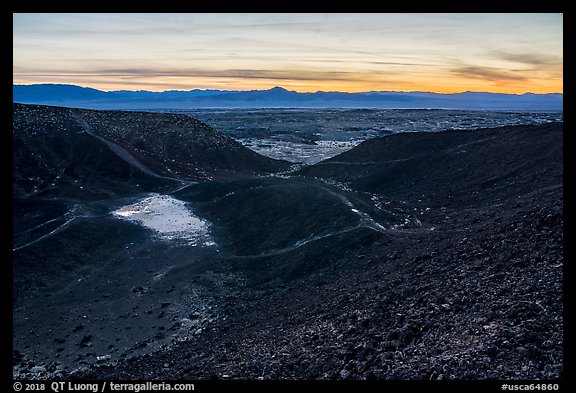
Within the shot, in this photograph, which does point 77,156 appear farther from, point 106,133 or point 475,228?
point 475,228

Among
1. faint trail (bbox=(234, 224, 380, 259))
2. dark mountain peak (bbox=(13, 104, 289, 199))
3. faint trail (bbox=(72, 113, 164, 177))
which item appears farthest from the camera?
faint trail (bbox=(72, 113, 164, 177))

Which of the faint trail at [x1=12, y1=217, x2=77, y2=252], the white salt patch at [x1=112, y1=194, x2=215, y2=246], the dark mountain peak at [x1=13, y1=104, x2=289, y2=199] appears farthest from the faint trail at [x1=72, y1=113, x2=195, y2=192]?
the faint trail at [x1=12, y1=217, x2=77, y2=252]

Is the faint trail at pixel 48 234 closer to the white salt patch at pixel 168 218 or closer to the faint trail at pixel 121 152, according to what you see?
the white salt patch at pixel 168 218

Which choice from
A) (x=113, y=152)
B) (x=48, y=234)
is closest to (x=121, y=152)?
(x=113, y=152)

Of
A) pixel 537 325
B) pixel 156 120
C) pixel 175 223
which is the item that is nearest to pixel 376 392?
pixel 537 325

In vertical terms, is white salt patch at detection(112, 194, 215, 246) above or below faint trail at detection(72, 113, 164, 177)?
below

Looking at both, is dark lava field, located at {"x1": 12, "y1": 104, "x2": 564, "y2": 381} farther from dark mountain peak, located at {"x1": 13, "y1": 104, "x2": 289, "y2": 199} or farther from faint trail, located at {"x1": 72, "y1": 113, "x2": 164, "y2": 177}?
faint trail, located at {"x1": 72, "y1": 113, "x2": 164, "y2": 177}
